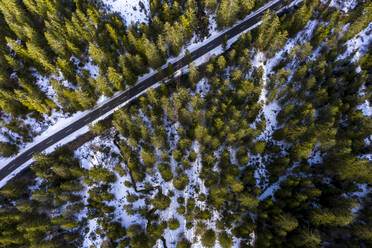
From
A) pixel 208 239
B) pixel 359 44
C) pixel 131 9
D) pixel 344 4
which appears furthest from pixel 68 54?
pixel 344 4

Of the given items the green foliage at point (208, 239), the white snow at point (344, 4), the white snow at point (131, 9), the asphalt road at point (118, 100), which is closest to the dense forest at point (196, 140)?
the green foliage at point (208, 239)

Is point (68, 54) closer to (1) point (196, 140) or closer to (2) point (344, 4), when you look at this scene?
(1) point (196, 140)

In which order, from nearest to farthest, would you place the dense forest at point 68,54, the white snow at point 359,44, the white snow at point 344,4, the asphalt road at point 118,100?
the dense forest at point 68,54 < the asphalt road at point 118,100 < the white snow at point 359,44 < the white snow at point 344,4

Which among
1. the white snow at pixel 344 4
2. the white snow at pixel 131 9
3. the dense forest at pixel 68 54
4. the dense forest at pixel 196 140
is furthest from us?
the white snow at pixel 131 9

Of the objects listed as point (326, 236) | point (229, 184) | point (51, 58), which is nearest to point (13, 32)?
point (51, 58)

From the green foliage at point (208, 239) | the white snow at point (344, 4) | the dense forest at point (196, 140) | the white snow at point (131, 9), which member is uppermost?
the white snow at point (131, 9)

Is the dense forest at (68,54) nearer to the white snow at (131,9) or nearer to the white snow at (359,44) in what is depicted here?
the white snow at (131,9)
